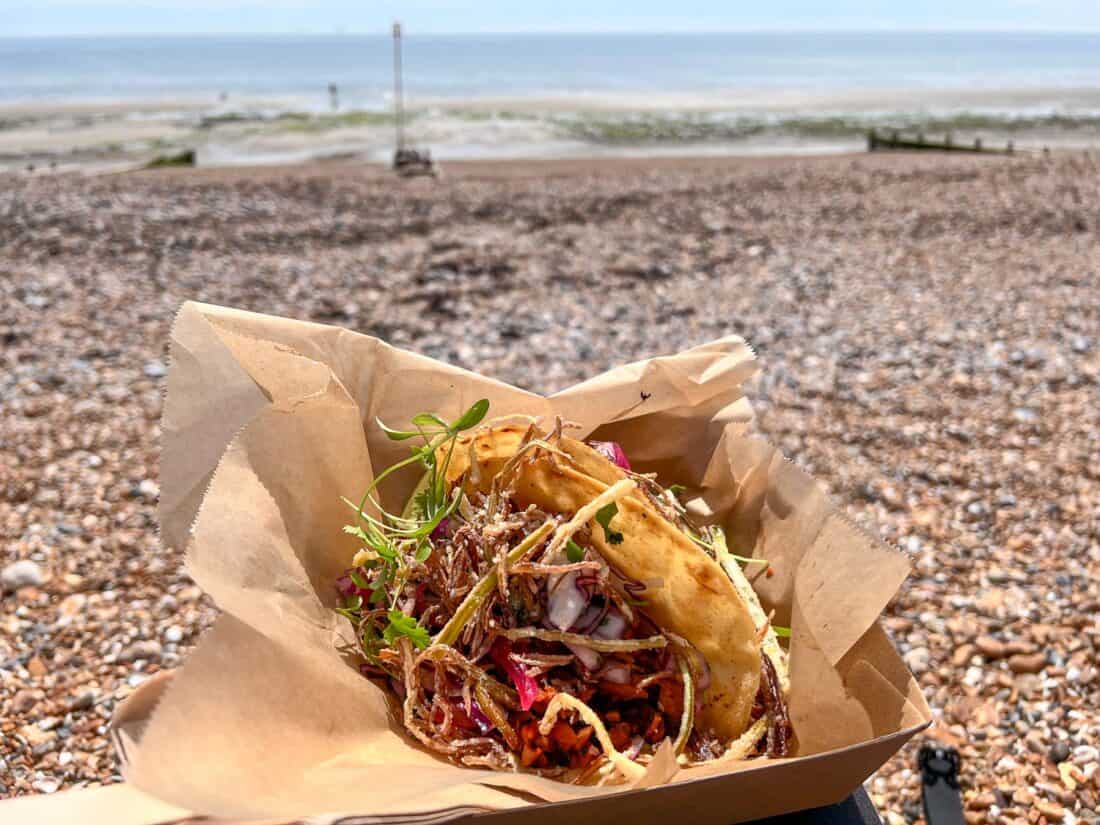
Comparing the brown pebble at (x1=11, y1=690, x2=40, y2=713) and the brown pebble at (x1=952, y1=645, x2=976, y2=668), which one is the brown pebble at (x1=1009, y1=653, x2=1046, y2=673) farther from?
the brown pebble at (x1=11, y1=690, x2=40, y2=713)

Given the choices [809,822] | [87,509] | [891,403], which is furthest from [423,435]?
[891,403]

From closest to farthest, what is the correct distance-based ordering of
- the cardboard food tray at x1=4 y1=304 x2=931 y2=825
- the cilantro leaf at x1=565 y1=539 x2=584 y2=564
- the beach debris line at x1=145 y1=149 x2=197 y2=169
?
the cardboard food tray at x1=4 y1=304 x2=931 y2=825 → the cilantro leaf at x1=565 y1=539 x2=584 y2=564 → the beach debris line at x1=145 y1=149 x2=197 y2=169

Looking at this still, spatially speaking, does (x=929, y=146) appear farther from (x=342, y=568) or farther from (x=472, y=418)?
(x=342, y=568)

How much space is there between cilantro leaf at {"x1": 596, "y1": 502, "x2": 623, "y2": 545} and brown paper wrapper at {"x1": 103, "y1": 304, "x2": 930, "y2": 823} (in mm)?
426

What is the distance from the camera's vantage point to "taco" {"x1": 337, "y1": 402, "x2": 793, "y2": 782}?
1.90 m

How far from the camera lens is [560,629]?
1963 millimetres

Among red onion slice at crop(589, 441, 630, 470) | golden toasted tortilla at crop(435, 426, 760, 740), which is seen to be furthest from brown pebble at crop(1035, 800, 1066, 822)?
red onion slice at crop(589, 441, 630, 470)

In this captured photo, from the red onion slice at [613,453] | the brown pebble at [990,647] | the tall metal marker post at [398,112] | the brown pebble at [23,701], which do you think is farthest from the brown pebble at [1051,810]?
the tall metal marker post at [398,112]

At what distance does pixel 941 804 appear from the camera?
2795 millimetres

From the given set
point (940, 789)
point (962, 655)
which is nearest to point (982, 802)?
point (962, 655)

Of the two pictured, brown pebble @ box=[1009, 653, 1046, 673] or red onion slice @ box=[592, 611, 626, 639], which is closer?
red onion slice @ box=[592, 611, 626, 639]

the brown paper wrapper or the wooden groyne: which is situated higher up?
the wooden groyne

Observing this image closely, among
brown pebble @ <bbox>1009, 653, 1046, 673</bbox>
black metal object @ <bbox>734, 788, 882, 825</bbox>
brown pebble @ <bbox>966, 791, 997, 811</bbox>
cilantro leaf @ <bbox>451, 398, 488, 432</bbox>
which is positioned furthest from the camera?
brown pebble @ <bbox>1009, 653, 1046, 673</bbox>

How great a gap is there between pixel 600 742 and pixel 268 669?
2.13ft
